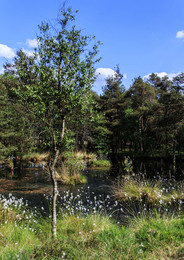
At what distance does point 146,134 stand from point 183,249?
31.5m

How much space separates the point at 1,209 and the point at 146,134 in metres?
30.4

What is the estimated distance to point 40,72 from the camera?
4.34 metres

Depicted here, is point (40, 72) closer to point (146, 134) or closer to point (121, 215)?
point (121, 215)

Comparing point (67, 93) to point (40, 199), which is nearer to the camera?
point (67, 93)

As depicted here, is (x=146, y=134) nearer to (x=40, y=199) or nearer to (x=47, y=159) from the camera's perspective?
(x=47, y=159)

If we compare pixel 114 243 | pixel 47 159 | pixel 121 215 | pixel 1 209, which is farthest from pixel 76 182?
pixel 47 159

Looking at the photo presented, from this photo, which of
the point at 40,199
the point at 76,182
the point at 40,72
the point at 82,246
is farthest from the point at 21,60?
the point at 76,182

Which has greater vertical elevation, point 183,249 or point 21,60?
point 21,60

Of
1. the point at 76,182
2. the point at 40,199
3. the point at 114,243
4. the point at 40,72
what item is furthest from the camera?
the point at 76,182

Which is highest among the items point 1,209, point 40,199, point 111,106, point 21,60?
point 111,106

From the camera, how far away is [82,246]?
378cm

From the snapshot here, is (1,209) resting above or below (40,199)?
above

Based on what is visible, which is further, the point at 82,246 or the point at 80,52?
the point at 80,52

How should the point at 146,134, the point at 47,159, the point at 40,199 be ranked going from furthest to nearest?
1. the point at 146,134
2. the point at 47,159
3. the point at 40,199
